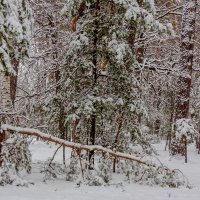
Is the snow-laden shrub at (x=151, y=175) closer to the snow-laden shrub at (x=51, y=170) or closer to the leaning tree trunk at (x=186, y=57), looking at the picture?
the snow-laden shrub at (x=51, y=170)

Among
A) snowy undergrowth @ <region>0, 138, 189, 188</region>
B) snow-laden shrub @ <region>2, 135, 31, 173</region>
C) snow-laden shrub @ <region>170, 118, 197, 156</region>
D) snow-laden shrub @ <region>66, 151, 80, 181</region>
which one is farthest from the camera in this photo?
snow-laden shrub @ <region>170, 118, 197, 156</region>

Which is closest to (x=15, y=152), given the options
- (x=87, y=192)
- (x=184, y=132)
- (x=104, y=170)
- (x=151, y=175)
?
(x=87, y=192)

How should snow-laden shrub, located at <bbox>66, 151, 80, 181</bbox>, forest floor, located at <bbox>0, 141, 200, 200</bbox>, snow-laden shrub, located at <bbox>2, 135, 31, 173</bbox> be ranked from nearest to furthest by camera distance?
forest floor, located at <bbox>0, 141, 200, 200</bbox> → snow-laden shrub, located at <bbox>2, 135, 31, 173</bbox> → snow-laden shrub, located at <bbox>66, 151, 80, 181</bbox>

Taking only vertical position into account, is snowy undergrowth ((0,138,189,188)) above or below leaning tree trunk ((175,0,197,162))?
below

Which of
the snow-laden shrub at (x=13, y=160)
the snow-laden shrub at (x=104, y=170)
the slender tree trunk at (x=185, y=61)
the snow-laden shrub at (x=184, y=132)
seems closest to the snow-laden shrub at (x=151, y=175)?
the snow-laden shrub at (x=104, y=170)

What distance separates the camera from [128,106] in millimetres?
10305

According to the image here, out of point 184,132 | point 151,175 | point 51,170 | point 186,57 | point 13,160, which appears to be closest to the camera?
point 13,160

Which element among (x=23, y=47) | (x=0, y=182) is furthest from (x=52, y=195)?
(x=23, y=47)

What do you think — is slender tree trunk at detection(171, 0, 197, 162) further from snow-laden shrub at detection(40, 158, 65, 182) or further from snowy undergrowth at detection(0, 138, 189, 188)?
snow-laden shrub at detection(40, 158, 65, 182)

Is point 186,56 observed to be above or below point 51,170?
above

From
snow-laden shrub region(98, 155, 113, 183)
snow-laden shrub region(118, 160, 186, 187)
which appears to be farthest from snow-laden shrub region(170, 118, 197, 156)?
snow-laden shrub region(98, 155, 113, 183)

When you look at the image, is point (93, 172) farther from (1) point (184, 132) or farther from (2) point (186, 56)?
(2) point (186, 56)

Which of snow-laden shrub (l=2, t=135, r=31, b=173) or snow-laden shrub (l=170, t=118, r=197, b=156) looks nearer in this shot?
snow-laden shrub (l=2, t=135, r=31, b=173)

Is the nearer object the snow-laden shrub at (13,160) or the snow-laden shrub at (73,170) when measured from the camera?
the snow-laden shrub at (13,160)
